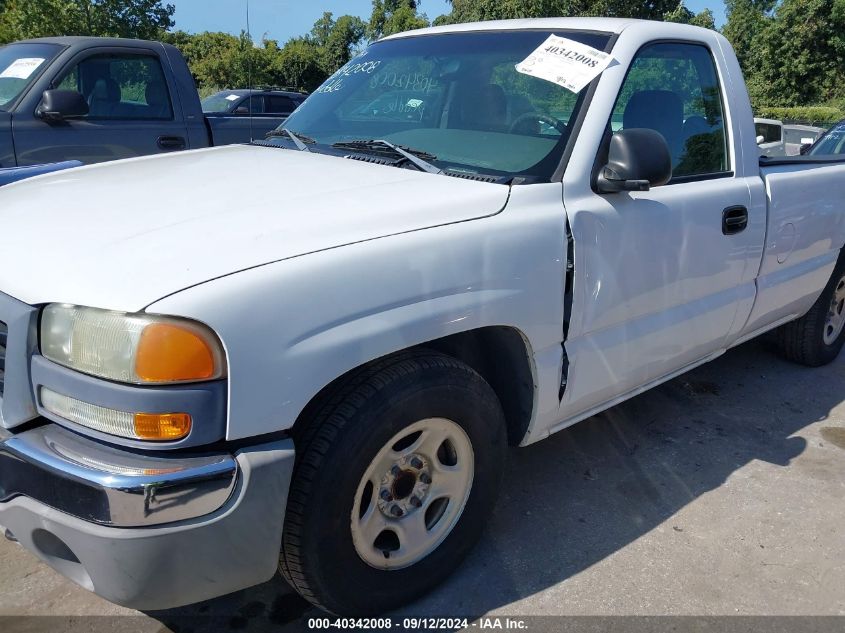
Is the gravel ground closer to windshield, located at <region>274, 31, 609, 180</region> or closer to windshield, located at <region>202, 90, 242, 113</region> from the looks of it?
windshield, located at <region>274, 31, 609, 180</region>

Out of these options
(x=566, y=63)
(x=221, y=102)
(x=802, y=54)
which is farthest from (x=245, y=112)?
(x=802, y=54)

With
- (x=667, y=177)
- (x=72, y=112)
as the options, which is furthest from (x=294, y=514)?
(x=72, y=112)

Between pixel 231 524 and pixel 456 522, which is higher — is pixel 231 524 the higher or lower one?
the higher one

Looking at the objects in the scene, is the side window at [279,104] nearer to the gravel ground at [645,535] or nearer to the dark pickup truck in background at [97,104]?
the dark pickup truck in background at [97,104]

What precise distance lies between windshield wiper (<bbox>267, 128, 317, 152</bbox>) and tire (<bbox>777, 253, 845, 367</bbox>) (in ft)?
10.5

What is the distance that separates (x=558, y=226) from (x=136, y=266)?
135 cm

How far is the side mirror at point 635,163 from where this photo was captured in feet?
8.52

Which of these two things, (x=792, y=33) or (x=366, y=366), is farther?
(x=792, y=33)

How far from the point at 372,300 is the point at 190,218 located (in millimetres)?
575

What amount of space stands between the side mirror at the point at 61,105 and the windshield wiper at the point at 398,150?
9.76 ft

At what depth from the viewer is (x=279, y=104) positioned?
38.8ft

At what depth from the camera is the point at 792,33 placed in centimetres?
3189

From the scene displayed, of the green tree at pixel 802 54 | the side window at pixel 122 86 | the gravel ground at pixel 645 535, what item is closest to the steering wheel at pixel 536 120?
the gravel ground at pixel 645 535

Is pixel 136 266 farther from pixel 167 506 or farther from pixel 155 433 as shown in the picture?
pixel 167 506
